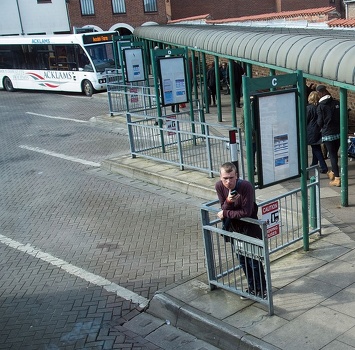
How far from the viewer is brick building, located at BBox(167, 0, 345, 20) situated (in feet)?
141

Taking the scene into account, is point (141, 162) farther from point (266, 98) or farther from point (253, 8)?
point (253, 8)

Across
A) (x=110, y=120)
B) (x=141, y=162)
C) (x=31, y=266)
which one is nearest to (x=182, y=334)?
(x=31, y=266)

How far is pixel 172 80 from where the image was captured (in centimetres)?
1274

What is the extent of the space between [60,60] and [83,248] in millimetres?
19685

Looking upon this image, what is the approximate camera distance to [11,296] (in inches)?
280

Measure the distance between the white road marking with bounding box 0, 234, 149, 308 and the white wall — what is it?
32257mm

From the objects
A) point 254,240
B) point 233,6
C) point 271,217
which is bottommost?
point 271,217

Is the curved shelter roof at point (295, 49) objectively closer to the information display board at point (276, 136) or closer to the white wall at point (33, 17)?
the information display board at point (276, 136)

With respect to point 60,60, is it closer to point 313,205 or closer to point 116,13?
point 116,13

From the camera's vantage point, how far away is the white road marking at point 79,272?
22.4 ft

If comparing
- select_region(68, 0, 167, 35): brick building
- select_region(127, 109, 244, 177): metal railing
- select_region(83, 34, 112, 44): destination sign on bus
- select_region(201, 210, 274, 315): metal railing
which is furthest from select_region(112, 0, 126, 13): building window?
select_region(201, 210, 274, 315): metal railing

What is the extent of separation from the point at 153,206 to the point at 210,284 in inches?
155

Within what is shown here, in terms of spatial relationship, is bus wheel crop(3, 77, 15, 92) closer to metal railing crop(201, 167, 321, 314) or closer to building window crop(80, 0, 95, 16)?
building window crop(80, 0, 95, 16)

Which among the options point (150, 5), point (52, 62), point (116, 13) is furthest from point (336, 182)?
point (150, 5)
